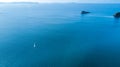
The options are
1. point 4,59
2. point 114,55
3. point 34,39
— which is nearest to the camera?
point 4,59

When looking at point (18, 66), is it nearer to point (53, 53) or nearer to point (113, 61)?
point (53, 53)

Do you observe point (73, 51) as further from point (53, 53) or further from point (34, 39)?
point (34, 39)

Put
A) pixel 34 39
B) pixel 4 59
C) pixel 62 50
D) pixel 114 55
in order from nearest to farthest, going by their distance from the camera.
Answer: pixel 4 59, pixel 114 55, pixel 62 50, pixel 34 39

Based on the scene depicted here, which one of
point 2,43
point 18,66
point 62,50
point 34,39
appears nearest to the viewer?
point 18,66

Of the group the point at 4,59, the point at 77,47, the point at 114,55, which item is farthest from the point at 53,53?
the point at 114,55

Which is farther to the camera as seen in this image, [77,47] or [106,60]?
[77,47]

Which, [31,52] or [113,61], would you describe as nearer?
[113,61]

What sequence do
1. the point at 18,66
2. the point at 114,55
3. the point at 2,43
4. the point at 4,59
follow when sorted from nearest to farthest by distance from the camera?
1. the point at 18,66
2. the point at 4,59
3. the point at 114,55
4. the point at 2,43

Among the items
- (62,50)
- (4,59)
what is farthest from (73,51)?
(4,59)
